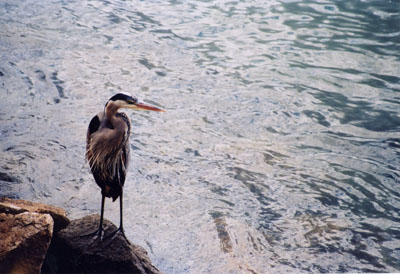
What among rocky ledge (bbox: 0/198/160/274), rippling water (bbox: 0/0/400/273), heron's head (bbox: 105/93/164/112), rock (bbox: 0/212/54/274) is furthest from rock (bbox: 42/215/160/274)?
heron's head (bbox: 105/93/164/112)

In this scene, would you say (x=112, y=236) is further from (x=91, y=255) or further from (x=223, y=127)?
(x=223, y=127)

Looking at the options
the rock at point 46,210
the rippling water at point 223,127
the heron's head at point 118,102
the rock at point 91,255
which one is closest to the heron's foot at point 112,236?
the rock at point 91,255

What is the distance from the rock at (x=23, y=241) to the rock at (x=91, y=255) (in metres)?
0.32

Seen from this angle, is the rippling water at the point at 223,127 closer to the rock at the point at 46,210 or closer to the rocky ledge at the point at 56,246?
the rocky ledge at the point at 56,246

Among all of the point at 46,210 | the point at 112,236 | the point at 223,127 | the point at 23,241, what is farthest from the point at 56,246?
the point at 223,127

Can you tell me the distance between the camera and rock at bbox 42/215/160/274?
9.96 ft

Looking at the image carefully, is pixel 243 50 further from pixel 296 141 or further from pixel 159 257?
pixel 159 257

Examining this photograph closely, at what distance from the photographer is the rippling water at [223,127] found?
158 inches

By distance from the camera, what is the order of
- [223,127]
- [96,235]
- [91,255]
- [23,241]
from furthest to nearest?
→ [223,127], [96,235], [91,255], [23,241]

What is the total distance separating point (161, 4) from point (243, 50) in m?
2.86

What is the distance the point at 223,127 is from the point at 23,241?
129 inches

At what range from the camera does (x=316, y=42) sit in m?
8.13

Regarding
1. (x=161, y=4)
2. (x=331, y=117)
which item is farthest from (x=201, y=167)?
(x=161, y=4)

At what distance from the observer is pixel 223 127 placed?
5.68 meters
